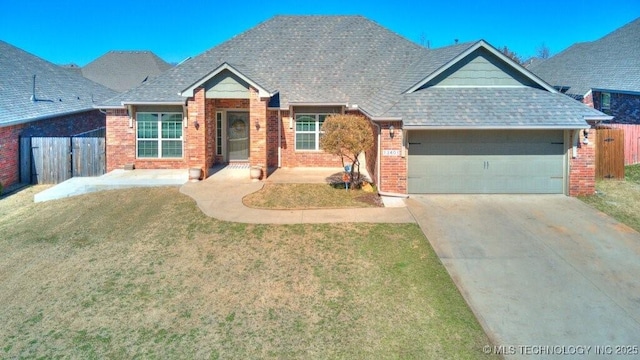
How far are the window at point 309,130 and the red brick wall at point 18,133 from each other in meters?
11.3

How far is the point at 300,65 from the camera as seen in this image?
21359 millimetres

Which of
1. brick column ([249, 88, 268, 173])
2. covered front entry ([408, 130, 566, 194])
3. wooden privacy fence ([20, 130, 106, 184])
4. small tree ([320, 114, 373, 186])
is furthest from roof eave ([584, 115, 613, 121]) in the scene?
wooden privacy fence ([20, 130, 106, 184])

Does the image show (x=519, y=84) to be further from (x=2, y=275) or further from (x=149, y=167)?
(x=2, y=275)

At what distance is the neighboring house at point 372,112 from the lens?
1446 cm

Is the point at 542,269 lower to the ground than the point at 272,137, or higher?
lower

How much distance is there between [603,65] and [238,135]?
2282 cm

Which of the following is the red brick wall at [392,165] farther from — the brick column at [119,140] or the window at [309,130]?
the brick column at [119,140]

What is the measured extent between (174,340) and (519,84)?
14.1 m

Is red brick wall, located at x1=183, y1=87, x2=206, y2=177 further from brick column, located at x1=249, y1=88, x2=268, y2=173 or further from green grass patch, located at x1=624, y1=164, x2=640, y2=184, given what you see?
green grass patch, located at x1=624, y1=164, x2=640, y2=184

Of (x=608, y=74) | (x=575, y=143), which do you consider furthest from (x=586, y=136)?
(x=608, y=74)

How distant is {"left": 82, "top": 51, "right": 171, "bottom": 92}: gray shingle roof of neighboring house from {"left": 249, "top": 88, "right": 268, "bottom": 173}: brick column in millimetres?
20240

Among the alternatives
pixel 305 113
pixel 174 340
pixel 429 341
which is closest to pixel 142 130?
pixel 305 113

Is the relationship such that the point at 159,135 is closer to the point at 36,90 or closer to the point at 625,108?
the point at 36,90

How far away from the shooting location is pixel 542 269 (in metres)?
8.97
